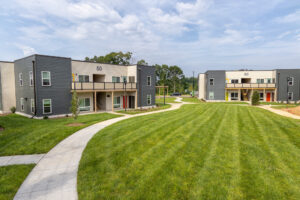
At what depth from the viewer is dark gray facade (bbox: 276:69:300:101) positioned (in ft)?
124

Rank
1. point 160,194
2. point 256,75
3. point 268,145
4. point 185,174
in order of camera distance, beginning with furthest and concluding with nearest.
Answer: point 256,75 → point 268,145 → point 185,174 → point 160,194

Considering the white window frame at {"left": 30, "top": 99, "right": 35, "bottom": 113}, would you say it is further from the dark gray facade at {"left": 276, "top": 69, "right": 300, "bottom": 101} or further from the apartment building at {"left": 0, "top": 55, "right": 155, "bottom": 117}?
the dark gray facade at {"left": 276, "top": 69, "right": 300, "bottom": 101}

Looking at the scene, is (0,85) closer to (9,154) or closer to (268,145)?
(9,154)

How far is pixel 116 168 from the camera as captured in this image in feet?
23.5

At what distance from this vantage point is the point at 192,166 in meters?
7.19

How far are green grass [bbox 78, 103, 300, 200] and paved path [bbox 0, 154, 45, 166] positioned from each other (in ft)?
6.58

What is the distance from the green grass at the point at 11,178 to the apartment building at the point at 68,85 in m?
13.8

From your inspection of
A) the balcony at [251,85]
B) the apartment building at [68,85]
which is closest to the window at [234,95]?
the balcony at [251,85]

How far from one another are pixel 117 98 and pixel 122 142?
18.0 m

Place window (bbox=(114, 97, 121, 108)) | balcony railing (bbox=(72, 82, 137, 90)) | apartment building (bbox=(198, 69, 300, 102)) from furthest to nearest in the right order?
1. apartment building (bbox=(198, 69, 300, 102))
2. window (bbox=(114, 97, 121, 108))
3. balcony railing (bbox=(72, 82, 137, 90))

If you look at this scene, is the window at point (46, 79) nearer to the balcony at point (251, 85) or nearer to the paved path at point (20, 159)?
the paved path at point (20, 159)

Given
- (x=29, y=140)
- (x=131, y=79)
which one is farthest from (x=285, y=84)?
(x=29, y=140)

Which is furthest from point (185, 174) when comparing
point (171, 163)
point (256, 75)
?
point (256, 75)

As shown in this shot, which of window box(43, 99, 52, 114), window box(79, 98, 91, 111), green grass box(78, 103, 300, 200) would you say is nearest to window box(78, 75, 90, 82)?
window box(79, 98, 91, 111)
